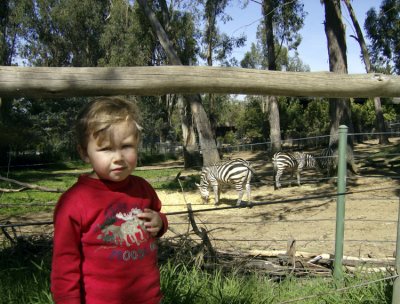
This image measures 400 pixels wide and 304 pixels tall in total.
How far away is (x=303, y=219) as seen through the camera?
8.34 meters

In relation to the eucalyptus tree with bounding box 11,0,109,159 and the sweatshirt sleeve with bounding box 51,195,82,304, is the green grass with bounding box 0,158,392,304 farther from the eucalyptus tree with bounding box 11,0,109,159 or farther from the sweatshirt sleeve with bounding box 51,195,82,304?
the eucalyptus tree with bounding box 11,0,109,159

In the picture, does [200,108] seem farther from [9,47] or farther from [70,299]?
[9,47]

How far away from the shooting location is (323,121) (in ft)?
97.4

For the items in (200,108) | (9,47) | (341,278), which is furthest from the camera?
(9,47)

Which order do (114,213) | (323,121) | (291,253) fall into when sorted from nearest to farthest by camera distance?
1. (114,213)
2. (291,253)
3. (323,121)

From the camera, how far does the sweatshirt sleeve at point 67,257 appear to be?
61.8 inches

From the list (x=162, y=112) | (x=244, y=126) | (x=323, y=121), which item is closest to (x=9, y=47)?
(x=162, y=112)

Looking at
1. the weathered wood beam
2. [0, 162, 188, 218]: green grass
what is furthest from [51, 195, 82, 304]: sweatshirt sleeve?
[0, 162, 188, 218]: green grass

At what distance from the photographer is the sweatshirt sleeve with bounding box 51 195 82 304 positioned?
5.15 feet

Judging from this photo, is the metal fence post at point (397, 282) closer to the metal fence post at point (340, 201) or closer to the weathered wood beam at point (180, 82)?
the metal fence post at point (340, 201)

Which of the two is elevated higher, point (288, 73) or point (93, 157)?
point (288, 73)

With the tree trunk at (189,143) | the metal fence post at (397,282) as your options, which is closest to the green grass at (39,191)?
the metal fence post at (397,282)

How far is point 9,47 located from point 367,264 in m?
38.1

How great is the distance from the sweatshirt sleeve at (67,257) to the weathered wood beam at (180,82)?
750 mm
